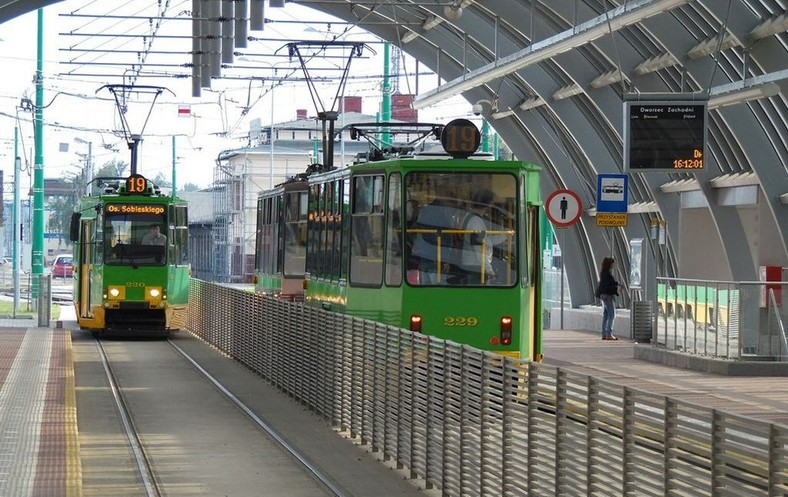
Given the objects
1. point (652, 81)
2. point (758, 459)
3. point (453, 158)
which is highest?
point (652, 81)

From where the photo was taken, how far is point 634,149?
910 inches

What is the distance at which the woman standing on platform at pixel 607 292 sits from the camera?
1251 inches

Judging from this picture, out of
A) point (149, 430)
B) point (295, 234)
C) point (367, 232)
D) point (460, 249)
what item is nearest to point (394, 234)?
point (460, 249)

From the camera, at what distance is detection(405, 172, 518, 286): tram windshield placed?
1820 cm

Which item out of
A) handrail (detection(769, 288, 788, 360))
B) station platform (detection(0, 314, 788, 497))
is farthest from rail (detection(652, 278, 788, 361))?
station platform (detection(0, 314, 788, 497))

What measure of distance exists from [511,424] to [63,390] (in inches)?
367

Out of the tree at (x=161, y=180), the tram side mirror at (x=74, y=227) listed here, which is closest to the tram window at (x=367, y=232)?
the tram side mirror at (x=74, y=227)

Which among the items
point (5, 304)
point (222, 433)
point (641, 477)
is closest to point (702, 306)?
point (222, 433)

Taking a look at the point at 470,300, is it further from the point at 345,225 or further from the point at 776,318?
the point at 776,318

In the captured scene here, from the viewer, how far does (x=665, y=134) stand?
23047mm

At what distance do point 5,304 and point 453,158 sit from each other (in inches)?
1515

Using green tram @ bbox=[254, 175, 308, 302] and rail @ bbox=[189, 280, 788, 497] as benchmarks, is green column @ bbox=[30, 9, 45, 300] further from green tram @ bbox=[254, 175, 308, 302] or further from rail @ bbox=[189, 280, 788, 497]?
rail @ bbox=[189, 280, 788, 497]

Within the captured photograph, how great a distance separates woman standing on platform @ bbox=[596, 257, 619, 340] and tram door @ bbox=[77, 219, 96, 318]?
1077 cm

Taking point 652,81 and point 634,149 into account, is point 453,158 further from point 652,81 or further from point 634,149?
point 652,81
